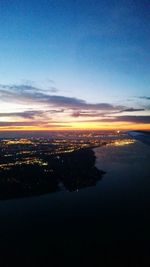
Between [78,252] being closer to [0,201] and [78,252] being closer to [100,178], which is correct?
[0,201]

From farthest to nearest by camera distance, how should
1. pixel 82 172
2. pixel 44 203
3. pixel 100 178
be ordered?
pixel 82 172 < pixel 100 178 < pixel 44 203

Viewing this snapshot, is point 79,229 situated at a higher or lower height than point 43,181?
lower

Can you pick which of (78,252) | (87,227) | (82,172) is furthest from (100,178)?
(78,252)

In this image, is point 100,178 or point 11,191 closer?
point 11,191

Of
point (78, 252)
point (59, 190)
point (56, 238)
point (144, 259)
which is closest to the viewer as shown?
point (144, 259)

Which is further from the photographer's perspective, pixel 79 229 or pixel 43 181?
pixel 43 181

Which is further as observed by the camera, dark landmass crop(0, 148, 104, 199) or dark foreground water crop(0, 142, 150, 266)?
dark landmass crop(0, 148, 104, 199)

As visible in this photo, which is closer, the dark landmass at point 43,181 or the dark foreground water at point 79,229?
the dark foreground water at point 79,229

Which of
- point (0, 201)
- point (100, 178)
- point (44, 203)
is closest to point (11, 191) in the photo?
point (0, 201)
